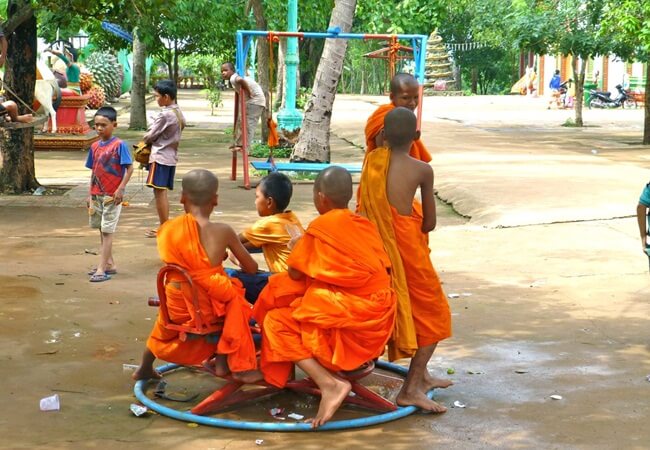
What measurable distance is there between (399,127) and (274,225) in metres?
0.81

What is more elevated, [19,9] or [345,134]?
[19,9]

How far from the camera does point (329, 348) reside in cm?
482

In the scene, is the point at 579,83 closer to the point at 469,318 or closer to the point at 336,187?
the point at 469,318

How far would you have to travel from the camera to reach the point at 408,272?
508cm

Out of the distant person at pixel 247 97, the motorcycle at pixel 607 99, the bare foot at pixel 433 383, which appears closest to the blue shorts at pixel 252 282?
the bare foot at pixel 433 383

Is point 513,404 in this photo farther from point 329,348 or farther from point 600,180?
point 600,180

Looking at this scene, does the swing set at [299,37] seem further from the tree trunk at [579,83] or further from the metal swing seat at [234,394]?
the tree trunk at [579,83]

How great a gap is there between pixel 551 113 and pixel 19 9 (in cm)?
2563

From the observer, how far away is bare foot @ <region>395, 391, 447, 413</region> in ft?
16.5

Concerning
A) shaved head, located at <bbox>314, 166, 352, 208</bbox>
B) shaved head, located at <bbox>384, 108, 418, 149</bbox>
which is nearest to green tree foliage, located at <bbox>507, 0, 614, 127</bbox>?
shaved head, located at <bbox>384, 108, 418, 149</bbox>

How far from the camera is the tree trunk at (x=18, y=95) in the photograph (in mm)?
12680

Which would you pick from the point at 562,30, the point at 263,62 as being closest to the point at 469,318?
the point at 263,62

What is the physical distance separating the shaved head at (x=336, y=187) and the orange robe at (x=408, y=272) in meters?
0.20

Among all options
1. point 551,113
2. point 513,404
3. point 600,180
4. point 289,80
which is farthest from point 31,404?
point 551,113
